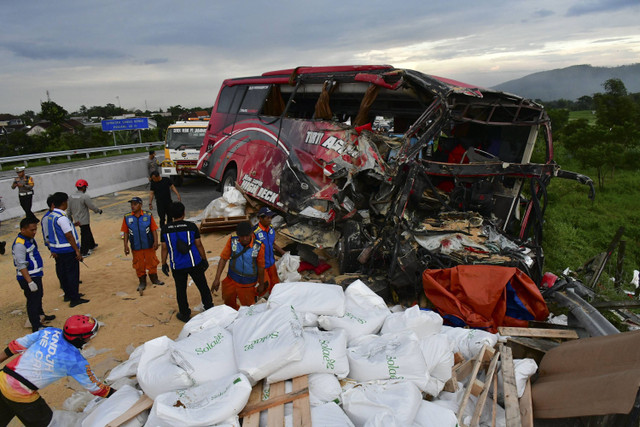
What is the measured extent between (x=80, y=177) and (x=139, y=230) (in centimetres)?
726

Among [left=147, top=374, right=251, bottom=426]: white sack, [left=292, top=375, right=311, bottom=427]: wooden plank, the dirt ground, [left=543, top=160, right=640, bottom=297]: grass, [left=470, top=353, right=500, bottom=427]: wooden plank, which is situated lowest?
[left=543, top=160, right=640, bottom=297]: grass

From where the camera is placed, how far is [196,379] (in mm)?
2793

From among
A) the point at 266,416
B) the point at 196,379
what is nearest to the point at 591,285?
the point at 266,416

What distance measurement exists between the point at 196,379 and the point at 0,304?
13.9ft

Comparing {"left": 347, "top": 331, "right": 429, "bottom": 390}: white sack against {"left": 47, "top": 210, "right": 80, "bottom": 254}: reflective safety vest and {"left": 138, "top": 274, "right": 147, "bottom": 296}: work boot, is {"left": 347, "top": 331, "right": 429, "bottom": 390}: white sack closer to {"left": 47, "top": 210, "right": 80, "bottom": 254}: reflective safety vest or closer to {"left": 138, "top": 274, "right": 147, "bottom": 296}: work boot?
{"left": 138, "top": 274, "right": 147, "bottom": 296}: work boot

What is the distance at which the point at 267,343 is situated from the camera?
9.17 feet

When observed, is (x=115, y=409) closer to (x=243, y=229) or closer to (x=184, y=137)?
(x=243, y=229)

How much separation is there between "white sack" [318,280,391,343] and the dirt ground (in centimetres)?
203

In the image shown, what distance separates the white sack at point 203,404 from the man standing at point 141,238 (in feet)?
10.5

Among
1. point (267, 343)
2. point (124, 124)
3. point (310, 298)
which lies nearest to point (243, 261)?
point (310, 298)

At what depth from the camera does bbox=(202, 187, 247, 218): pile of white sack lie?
776cm

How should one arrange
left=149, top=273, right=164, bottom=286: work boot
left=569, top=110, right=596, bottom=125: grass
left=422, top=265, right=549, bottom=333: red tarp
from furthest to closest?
1. left=569, top=110, right=596, bottom=125: grass
2. left=149, top=273, right=164, bottom=286: work boot
3. left=422, top=265, right=549, bottom=333: red tarp

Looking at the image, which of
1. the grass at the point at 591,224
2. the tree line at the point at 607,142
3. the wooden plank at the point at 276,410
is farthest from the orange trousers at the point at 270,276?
the tree line at the point at 607,142

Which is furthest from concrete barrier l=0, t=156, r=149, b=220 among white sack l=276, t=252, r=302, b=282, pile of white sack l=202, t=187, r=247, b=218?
white sack l=276, t=252, r=302, b=282
